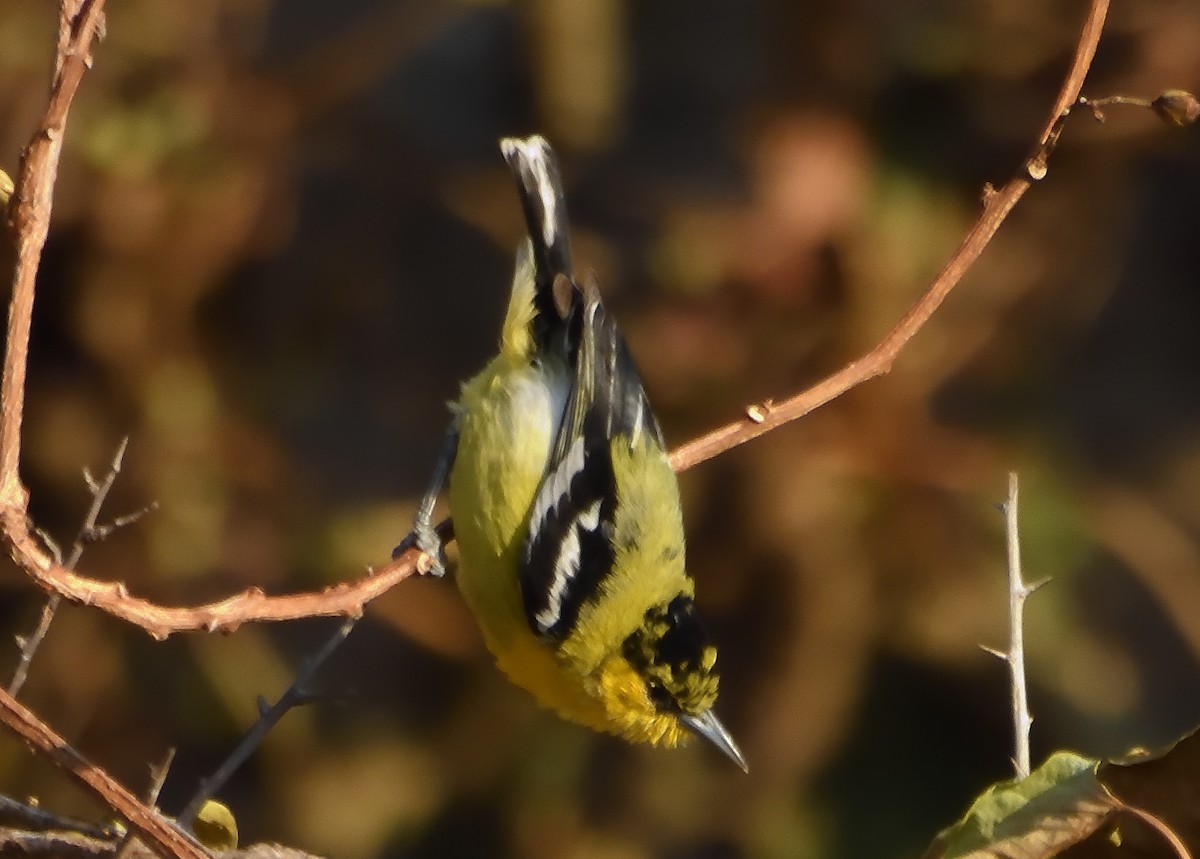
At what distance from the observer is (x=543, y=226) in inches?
133

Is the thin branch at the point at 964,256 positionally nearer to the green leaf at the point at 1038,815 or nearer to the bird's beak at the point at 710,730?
the green leaf at the point at 1038,815

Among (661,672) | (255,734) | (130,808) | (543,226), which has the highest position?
(543,226)

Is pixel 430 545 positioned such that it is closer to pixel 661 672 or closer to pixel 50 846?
pixel 661 672

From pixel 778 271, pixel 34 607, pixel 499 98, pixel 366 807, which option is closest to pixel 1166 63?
pixel 778 271

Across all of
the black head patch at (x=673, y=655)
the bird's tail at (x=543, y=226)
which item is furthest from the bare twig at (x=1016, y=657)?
the bird's tail at (x=543, y=226)

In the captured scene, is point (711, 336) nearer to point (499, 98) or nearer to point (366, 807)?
point (499, 98)

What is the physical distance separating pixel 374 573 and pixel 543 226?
59.3 inches

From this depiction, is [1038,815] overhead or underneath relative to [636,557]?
underneath

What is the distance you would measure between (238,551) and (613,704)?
2.46 m

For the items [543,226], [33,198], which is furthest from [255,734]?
[543,226]

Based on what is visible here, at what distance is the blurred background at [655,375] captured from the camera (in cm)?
504

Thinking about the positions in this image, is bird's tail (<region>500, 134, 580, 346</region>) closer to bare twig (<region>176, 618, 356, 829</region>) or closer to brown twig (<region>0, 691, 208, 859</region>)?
bare twig (<region>176, 618, 356, 829</region>)

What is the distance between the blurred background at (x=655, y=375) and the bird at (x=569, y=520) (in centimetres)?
182

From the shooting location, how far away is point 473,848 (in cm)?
575
